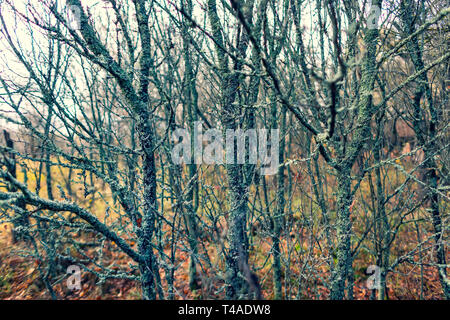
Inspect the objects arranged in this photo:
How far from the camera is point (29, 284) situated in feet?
19.0

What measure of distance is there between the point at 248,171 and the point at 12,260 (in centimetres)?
675

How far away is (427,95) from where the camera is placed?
366cm

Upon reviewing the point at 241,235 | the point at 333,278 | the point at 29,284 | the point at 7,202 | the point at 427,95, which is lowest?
the point at 29,284

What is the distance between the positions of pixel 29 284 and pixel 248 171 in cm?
610

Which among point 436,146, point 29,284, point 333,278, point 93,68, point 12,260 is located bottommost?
point 29,284

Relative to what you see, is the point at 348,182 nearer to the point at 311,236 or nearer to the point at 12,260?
the point at 311,236

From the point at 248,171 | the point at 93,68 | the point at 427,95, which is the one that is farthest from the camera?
the point at 93,68

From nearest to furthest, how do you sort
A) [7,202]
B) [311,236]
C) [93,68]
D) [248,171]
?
[7,202] < [311,236] < [248,171] < [93,68]

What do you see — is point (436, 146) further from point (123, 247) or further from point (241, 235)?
point (123, 247)

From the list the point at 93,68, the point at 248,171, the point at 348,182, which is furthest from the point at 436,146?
the point at 93,68
